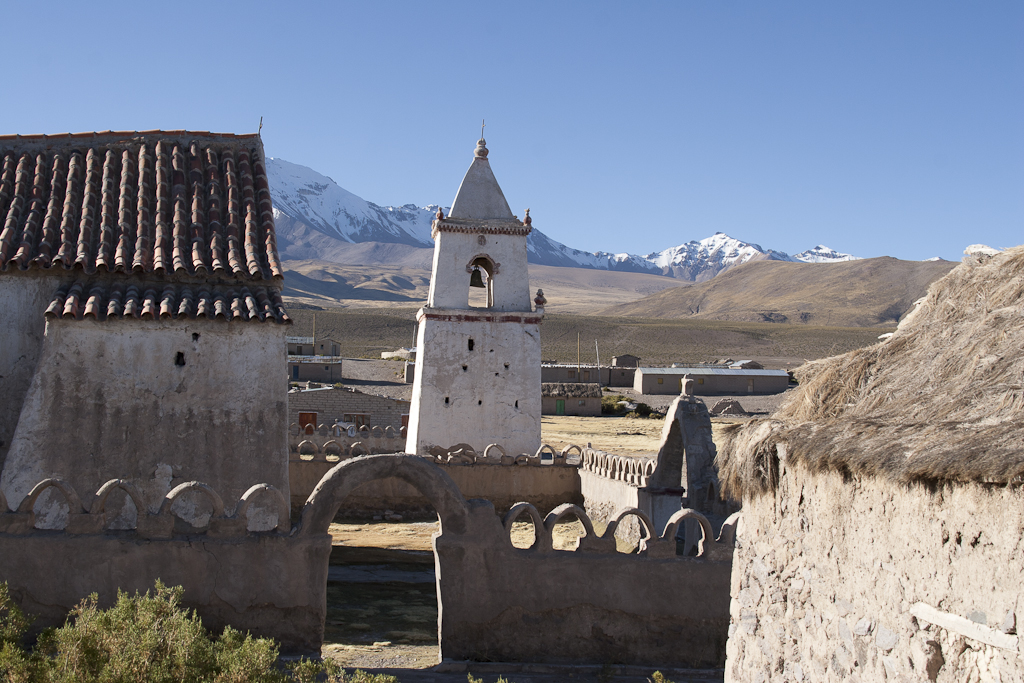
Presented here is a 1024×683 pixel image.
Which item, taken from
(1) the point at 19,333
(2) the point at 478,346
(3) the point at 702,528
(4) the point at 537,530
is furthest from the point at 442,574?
(2) the point at 478,346

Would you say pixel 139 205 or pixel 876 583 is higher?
pixel 139 205

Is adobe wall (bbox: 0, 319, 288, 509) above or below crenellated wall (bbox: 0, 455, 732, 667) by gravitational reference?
above

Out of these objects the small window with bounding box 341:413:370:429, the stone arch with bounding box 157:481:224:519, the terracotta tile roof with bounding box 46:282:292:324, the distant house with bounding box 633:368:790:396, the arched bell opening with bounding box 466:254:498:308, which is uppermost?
the arched bell opening with bounding box 466:254:498:308

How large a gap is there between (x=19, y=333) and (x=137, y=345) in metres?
1.75

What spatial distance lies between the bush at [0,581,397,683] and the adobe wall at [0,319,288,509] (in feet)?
13.5

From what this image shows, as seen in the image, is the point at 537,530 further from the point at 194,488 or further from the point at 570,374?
the point at 570,374

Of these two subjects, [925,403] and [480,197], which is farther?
[480,197]

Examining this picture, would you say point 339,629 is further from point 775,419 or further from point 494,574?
point 775,419

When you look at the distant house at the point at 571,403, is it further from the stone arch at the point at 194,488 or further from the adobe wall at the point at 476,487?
the stone arch at the point at 194,488

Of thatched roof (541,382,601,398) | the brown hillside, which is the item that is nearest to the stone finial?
→ thatched roof (541,382,601,398)

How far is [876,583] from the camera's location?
18.0 feet

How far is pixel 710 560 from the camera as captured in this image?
902cm

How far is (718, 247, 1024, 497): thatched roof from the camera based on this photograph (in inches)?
191

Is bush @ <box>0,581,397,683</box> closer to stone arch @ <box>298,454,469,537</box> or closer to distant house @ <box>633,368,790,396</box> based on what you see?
stone arch @ <box>298,454,469,537</box>
